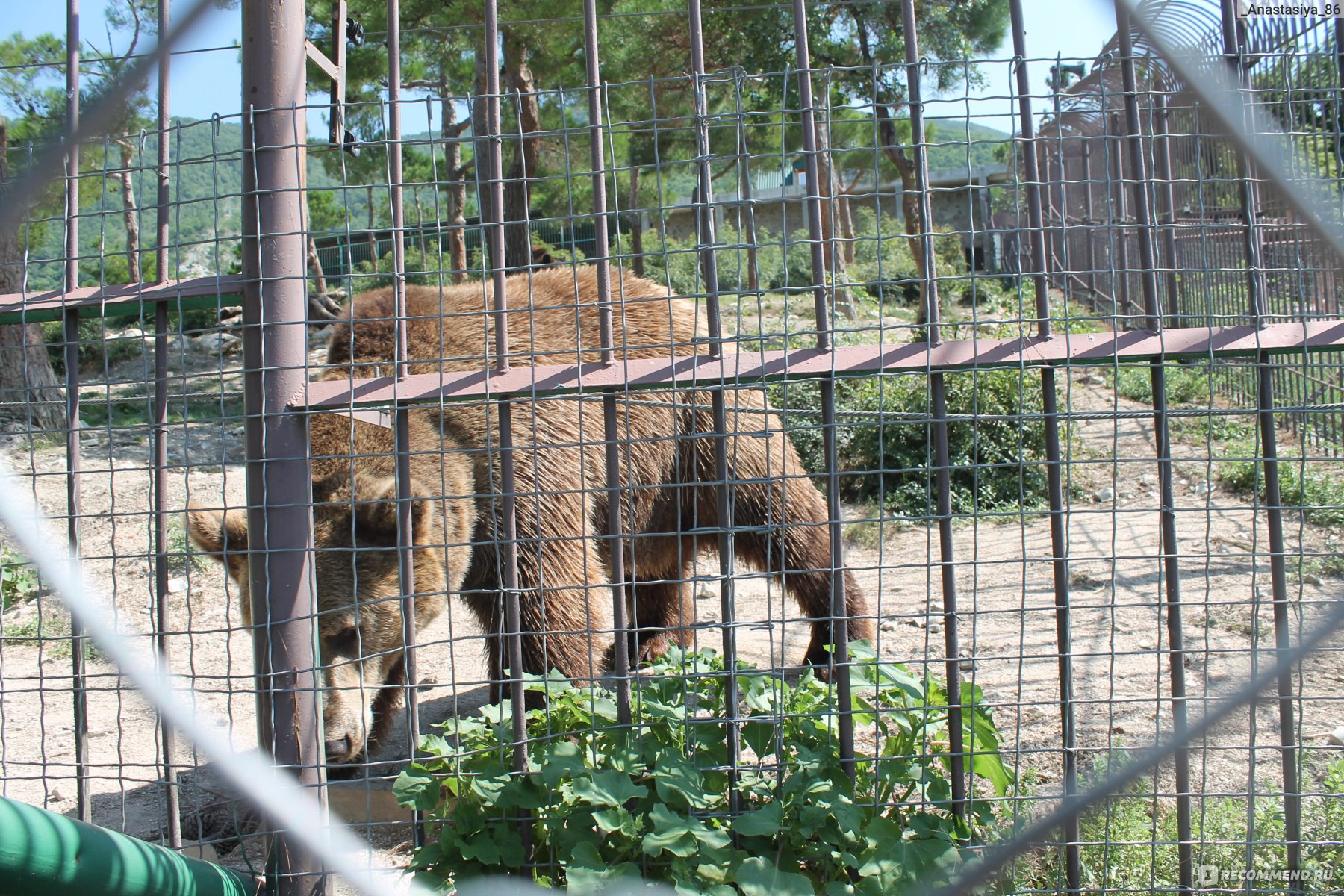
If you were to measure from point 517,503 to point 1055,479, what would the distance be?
2.22 meters

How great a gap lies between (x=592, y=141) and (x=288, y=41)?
0.83m

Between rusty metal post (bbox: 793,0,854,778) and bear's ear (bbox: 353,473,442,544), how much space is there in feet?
4.88

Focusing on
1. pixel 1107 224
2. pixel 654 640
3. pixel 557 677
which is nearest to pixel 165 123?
pixel 557 677

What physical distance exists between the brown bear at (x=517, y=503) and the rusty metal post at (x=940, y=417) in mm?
672

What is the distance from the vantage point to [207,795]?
3.83 metres

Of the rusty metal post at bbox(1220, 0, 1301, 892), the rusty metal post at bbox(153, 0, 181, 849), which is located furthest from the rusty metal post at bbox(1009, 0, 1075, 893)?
the rusty metal post at bbox(153, 0, 181, 849)

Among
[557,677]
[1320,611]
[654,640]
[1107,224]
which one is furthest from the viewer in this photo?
[654,640]

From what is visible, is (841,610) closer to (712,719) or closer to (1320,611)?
(712,719)

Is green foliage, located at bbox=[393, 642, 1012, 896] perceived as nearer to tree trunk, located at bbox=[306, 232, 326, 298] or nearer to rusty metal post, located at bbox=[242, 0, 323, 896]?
rusty metal post, located at bbox=[242, 0, 323, 896]

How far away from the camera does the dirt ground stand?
8.23 ft

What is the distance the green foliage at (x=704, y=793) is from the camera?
2266mm

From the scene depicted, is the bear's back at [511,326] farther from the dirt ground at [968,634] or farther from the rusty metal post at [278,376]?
the rusty metal post at [278,376]

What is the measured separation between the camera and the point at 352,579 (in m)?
3.71

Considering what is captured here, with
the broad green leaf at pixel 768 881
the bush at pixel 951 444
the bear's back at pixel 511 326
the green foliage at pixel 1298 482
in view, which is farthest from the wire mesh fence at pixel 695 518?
the bush at pixel 951 444
